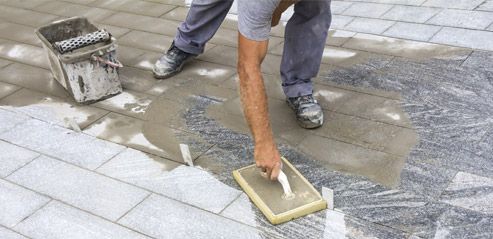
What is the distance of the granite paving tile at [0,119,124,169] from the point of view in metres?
2.96

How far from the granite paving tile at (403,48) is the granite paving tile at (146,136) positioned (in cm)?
151

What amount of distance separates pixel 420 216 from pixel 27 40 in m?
3.41

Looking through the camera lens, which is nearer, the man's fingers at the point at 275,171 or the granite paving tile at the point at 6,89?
the man's fingers at the point at 275,171

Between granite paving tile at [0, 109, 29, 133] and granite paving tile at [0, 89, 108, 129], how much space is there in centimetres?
4

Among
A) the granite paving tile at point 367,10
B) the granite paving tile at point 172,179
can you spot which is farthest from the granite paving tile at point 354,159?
the granite paving tile at point 367,10

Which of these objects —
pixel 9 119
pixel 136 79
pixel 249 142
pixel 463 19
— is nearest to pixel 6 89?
pixel 9 119

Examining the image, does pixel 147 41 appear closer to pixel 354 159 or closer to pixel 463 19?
pixel 354 159

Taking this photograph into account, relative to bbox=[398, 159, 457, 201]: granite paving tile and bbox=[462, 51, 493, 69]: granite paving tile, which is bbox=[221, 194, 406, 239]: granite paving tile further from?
bbox=[462, 51, 493, 69]: granite paving tile

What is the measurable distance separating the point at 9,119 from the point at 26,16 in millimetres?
1977

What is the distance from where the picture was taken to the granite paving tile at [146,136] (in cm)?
298

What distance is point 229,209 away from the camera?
8.24 feet

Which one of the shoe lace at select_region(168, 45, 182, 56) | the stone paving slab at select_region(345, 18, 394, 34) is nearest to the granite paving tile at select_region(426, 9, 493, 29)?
the stone paving slab at select_region(345, 18, 394, 34)

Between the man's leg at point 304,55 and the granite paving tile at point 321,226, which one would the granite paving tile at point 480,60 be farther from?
the granite paving tile at point 321,226

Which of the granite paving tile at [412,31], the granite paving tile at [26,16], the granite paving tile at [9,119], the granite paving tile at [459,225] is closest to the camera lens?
the granite paving tile at [459,225]
